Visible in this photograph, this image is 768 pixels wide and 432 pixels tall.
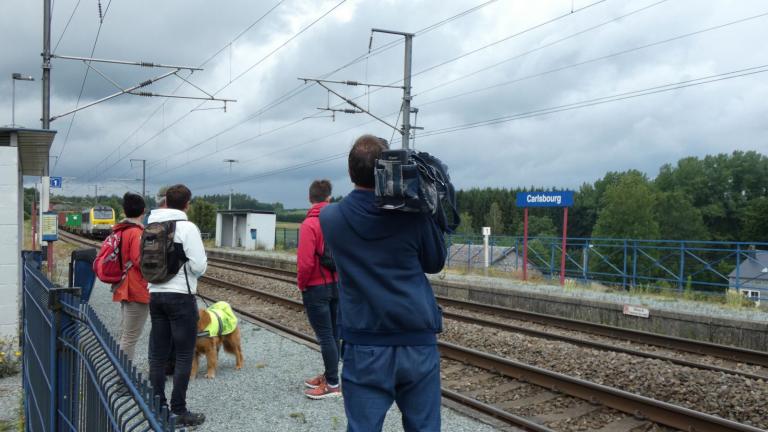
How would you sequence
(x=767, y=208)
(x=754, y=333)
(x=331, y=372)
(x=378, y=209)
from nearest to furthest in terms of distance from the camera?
(x=378, y=209) → (x=331, y=372) → (x=754, y=333) → (x=767, y=208)

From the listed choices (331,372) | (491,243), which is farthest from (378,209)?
(491,243)

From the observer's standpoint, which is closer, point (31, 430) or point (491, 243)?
point (31, 430)

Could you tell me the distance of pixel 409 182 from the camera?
263 cm

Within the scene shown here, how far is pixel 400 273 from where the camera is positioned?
2812mm

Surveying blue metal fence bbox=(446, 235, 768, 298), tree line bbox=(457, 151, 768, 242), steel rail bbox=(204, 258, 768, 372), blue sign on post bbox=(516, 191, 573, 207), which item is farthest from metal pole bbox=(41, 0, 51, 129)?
tree line bbox=(457, 151, 768, 242)

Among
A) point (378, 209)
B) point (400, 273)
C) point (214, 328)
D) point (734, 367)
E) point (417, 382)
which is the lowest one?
point (734, 367)

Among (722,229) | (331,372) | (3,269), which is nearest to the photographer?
(331,372)

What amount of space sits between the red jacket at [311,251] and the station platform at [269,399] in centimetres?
111

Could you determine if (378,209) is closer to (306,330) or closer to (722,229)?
(306,330)

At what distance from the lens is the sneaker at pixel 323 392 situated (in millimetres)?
6270

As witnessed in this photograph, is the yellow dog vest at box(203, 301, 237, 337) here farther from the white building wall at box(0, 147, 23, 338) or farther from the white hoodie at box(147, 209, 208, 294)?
the white building wall at box(0, 147, 23, 338)

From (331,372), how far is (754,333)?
8.42m

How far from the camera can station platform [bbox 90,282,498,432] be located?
5.66 m

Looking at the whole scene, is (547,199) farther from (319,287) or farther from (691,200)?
(691,200)
